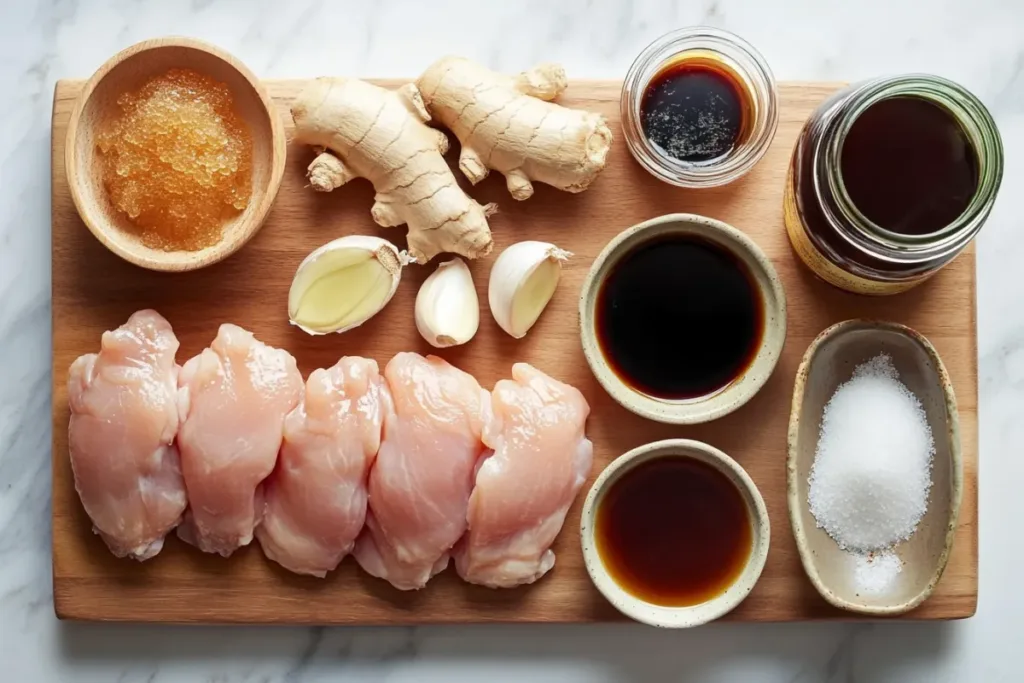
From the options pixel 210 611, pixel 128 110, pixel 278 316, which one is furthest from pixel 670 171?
pixel 210 611

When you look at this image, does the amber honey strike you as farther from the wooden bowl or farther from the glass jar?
the glass jar

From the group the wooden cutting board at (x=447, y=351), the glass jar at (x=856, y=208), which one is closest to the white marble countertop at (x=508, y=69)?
the wooden cutting board at (x=447, y=351)

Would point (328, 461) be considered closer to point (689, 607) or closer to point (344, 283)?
point (344, 283)

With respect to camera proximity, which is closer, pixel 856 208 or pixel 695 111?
pixel 856 208

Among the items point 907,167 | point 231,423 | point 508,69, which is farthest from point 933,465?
point 231,423

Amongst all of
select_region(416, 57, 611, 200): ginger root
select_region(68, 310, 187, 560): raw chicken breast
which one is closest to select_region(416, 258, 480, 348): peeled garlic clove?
select_region(416, 57, 611, 200): ginger root

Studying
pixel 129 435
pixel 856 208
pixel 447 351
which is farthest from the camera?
pixel 447 351
